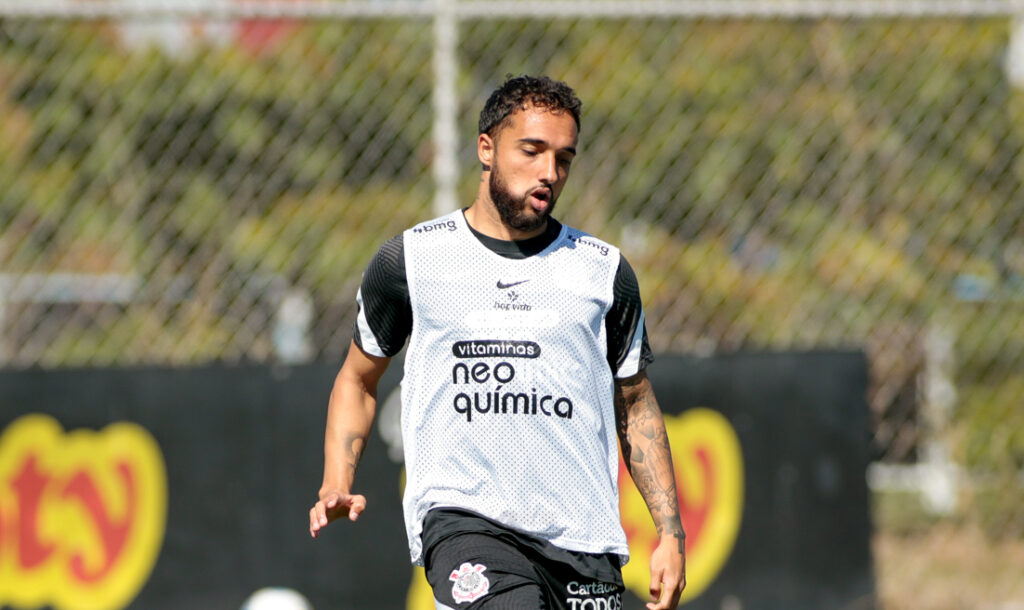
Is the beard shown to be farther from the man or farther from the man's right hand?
the man's right hand

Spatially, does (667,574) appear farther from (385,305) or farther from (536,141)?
(536,141)

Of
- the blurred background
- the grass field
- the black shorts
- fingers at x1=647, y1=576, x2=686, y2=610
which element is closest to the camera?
the black shorts

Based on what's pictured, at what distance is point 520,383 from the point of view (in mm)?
3295

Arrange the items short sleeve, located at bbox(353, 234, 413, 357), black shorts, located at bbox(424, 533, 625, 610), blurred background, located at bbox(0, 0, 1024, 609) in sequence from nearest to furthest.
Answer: black shorts, located at bbox(424, 533, 625, 610)
short sleeve, located at bbox(353, 234, 413, 357)
blurred background, located at bbox(0, 0, 1024, 609)

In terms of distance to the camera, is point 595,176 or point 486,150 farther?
point 595,176

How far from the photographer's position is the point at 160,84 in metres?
6.00

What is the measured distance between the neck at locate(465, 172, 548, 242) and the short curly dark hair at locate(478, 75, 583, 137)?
177 mm

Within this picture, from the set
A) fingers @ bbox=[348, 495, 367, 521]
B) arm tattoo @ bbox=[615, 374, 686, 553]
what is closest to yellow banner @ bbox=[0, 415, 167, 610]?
fingers @ bbox=[348, 495, 367, 521]

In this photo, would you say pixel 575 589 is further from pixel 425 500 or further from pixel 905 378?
pixel 905 378

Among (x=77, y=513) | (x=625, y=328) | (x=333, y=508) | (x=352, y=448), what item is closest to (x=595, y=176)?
(x=625, y=328)

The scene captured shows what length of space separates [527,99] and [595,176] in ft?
9.00

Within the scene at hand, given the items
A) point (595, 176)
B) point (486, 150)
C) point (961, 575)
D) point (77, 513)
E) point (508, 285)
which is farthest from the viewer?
point (961, 575)

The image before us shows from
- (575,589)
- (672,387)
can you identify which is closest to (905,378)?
(672,387)

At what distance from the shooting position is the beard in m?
3.32
